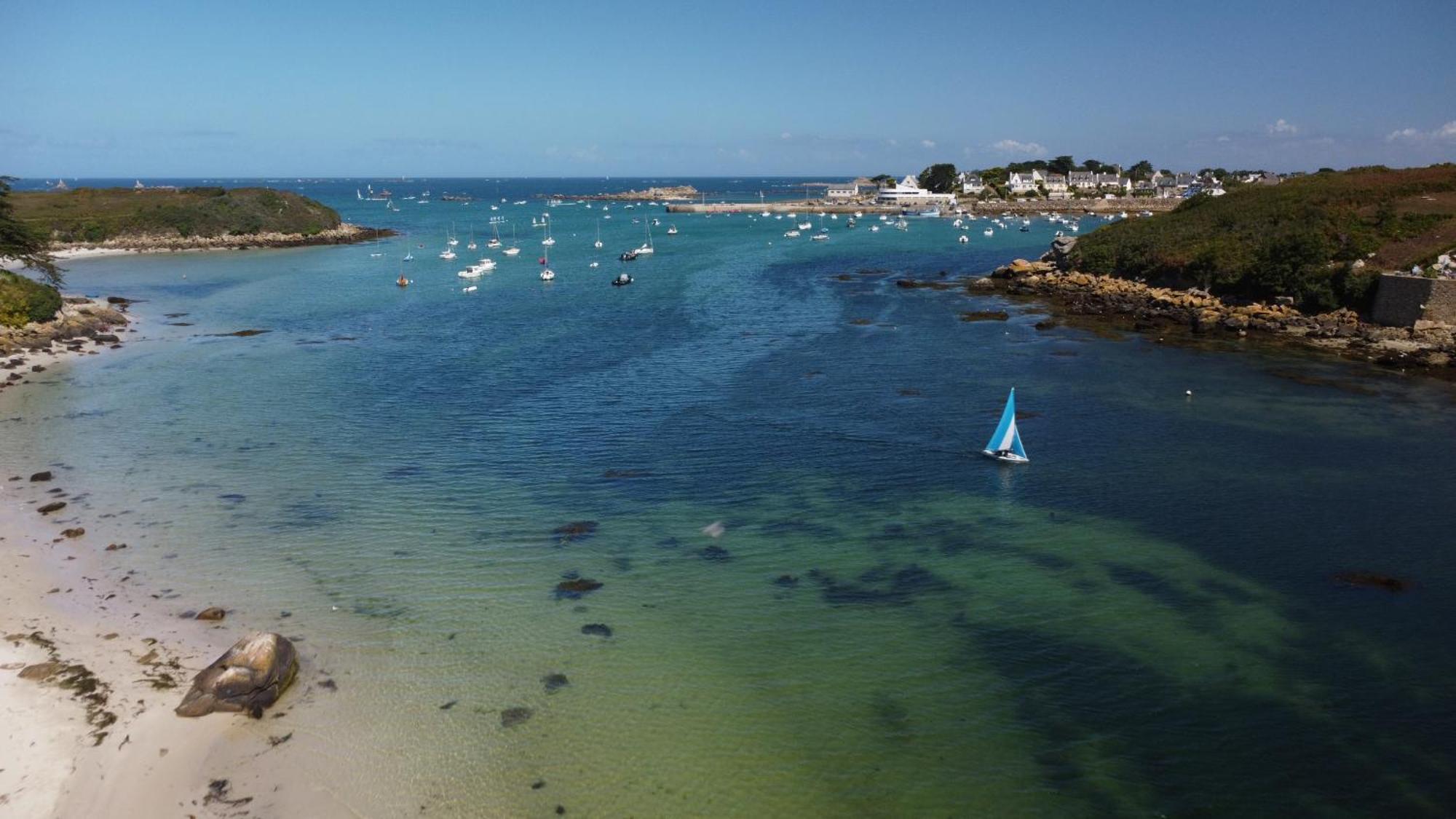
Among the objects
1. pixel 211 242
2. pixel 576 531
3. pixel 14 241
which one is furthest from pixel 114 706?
pixel 211 242

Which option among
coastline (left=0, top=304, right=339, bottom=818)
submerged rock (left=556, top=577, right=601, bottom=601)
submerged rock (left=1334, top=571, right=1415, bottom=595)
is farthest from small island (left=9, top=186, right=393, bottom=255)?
submerged rock (left=1334, top=571, right=1415, bottom=595)

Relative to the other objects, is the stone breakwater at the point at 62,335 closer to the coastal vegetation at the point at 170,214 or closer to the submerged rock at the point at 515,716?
the submerged rock at the point at 515,716

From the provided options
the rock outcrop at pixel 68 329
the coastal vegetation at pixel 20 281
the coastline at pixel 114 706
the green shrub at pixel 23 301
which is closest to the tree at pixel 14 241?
the coastal vegetation at pixel 20 281

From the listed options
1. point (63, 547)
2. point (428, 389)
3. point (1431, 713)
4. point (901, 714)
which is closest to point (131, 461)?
point (63, 547)

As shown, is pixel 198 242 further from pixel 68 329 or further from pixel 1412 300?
pixel 1412 300

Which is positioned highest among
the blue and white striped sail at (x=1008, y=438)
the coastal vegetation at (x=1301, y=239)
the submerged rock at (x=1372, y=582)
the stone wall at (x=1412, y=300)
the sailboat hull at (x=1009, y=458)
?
the coastal vegetation at (x=1301, y=239)

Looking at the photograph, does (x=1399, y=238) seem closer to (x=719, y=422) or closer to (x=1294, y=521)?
(x=1294, y=521)
